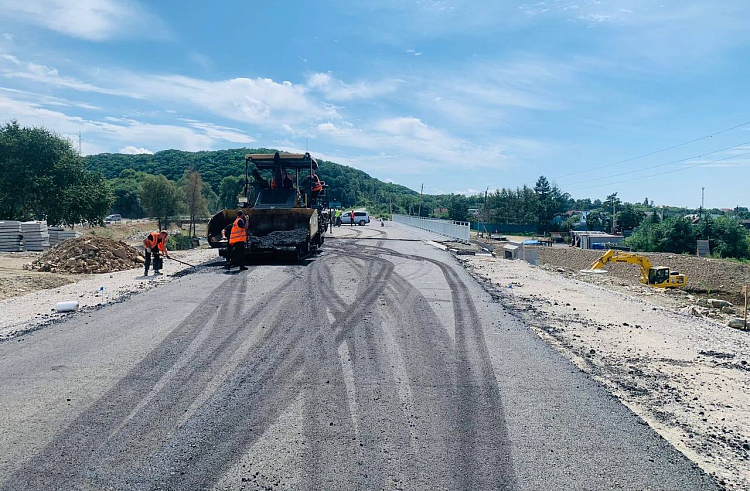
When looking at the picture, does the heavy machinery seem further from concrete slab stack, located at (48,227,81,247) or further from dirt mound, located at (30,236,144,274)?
concrete slab stack, located at (48,227,81,247)

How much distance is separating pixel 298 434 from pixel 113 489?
1.47 meters

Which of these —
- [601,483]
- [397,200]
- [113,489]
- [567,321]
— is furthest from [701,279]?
[397,200]

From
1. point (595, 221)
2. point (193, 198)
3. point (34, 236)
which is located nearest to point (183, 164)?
point (193, 198)

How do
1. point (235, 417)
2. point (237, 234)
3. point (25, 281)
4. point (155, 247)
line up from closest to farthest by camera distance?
1. point (235, 417)
2. point (25, 281)
3. point (237, 234)
4. point (155, 247)

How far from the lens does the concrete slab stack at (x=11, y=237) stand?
2431 centimetres

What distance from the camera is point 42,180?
35750 millimetres

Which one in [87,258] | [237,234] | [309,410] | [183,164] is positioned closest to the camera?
[309,410]

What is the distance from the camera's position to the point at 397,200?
13300 cm

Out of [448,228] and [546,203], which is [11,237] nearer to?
[448,228]

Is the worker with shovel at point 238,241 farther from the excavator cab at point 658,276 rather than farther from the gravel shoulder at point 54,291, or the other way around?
the excavator cab at point 658,276

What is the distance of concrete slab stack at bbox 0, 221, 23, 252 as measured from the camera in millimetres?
24312

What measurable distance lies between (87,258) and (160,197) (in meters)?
33.9

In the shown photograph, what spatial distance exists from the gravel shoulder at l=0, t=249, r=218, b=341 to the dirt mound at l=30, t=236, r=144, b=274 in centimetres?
65

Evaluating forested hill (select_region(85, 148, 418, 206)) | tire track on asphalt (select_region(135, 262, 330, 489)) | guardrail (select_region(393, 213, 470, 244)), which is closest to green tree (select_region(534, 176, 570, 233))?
forested hill (select_region(85, 148, 418, 206))
